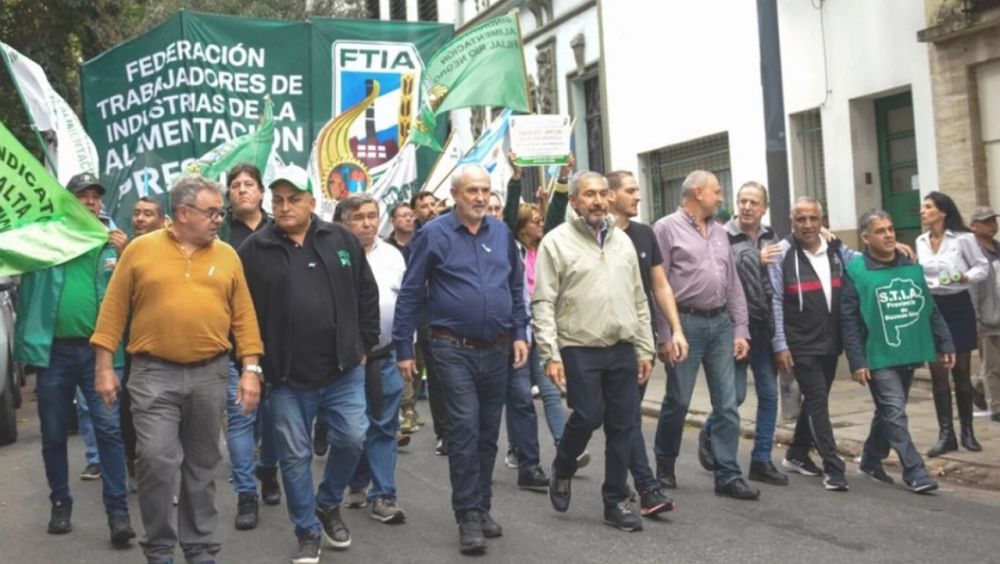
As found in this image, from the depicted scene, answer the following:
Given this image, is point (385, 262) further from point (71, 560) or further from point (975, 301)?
point (975, 301)

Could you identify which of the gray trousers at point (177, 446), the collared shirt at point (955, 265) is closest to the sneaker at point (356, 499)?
the gray trousers at point (177, 446)

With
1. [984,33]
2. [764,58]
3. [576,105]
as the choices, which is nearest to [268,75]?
[764,58]

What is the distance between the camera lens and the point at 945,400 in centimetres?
914

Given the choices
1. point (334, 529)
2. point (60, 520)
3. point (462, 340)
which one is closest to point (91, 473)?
point (60, 520)

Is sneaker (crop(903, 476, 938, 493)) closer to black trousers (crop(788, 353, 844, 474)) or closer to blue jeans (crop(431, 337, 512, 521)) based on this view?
black trousers (crop(788, 353, 844, 474))

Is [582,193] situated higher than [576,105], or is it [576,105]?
[576,105]

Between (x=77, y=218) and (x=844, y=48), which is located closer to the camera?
(x=77, y=218)

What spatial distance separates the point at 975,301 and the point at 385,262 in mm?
4806

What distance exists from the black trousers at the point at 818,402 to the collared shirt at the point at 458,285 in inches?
86.1

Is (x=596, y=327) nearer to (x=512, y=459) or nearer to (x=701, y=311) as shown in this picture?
(x=701, y=311)

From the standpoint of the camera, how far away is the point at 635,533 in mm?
7176

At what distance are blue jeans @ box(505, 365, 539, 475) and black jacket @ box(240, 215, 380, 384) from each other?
1.85m

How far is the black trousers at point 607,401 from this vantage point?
7207mm

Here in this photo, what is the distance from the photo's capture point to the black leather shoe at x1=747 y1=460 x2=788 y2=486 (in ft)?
27.8
